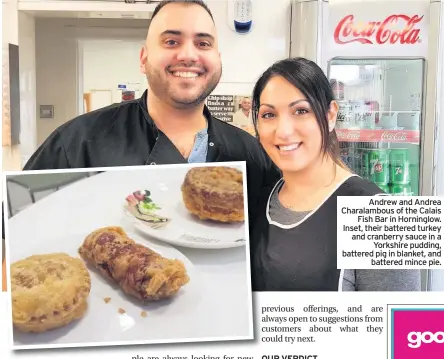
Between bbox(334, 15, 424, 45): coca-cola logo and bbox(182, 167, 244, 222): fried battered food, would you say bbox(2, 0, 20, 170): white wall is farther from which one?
bbox(334, 15, 424, 45): coca-cola logo

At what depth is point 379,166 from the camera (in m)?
1.40

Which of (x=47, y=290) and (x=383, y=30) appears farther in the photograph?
(x=383, y=30)

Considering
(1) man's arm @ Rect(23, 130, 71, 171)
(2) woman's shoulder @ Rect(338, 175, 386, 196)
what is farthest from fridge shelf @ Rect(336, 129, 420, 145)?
(1) man's arm @ Rect(23, 130, 71, 171)

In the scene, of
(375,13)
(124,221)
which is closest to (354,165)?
(375,13)

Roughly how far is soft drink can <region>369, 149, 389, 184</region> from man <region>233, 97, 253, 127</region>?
373mm

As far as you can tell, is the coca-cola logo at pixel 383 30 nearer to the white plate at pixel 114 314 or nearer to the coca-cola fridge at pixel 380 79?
the coca-cola fridge at pixel 380 79

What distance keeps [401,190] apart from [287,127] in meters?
0.38

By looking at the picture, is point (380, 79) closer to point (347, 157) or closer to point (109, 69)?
point (347, 157)

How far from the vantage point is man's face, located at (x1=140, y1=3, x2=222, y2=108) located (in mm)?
1283

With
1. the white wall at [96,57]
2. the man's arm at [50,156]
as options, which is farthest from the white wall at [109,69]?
the man's arm at [50,156]

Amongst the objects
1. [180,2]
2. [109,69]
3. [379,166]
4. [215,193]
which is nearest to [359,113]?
[379,166]

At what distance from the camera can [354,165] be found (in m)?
1.36

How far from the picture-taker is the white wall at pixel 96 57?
131 centimetres

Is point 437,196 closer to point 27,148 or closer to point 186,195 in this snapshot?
point 186,195
